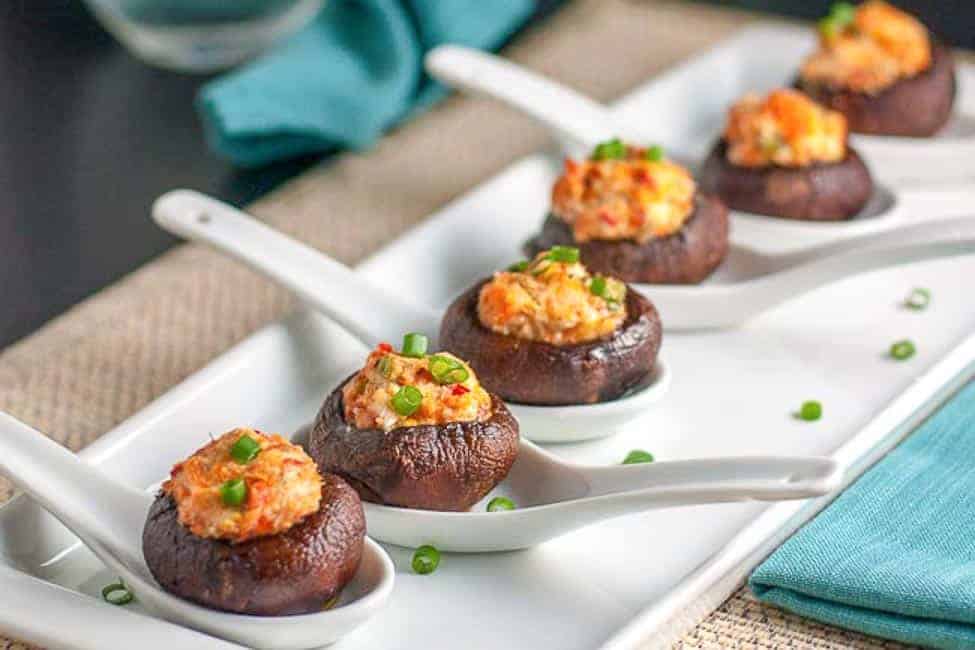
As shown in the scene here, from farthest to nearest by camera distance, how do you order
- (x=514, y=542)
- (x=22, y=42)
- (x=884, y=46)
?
(x=22, y=42) → (x=884, y=46) → (x=514, y=542)

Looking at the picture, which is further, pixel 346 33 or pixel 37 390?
pixel 346 33

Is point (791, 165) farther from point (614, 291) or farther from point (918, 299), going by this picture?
point (614, 291)

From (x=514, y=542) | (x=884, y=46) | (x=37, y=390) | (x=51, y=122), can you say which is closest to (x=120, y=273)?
(x=37, y=390)

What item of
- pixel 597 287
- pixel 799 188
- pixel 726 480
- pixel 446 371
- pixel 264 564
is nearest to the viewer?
pixel 264 564

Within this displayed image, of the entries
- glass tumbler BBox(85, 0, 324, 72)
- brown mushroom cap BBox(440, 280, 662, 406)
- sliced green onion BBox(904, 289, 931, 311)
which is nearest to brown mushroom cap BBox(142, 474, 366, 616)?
brown mushroom cap BBox(440, 280, 662, 406)

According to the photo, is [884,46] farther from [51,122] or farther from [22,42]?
[22,42]

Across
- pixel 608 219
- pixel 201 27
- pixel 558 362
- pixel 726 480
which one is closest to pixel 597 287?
pixel 558 362
